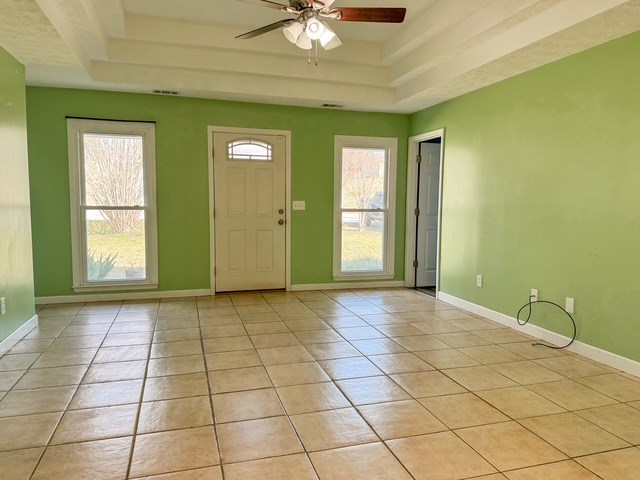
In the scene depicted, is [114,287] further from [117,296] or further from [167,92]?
[167,92]

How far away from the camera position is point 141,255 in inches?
197

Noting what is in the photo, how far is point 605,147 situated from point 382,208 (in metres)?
3.02

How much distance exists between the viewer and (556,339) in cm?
353

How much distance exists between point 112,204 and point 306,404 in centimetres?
359

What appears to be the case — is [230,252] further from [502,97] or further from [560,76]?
[560,76]

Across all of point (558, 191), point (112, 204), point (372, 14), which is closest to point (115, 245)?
point (112, 204)

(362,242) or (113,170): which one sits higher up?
(113,170)

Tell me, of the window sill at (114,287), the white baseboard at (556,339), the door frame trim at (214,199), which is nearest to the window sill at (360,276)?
the door frame trim at (214,199)

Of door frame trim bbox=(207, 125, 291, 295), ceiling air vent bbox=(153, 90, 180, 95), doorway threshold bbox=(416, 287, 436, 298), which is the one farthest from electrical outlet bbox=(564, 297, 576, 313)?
ceiling air vent bbox=(153, 90, 180, 95)

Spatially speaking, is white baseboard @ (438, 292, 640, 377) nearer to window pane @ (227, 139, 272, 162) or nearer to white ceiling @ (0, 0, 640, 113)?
white ceiling @ (0, 0, 640, 113)

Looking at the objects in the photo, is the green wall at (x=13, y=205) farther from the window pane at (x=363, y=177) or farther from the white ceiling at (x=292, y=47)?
the window pane at (x=363, y=177)

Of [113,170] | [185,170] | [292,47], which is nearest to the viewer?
[292,47]

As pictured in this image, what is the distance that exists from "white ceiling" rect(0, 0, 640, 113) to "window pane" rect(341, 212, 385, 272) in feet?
4.73

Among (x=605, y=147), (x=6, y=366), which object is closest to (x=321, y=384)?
(x=6, y=366)
